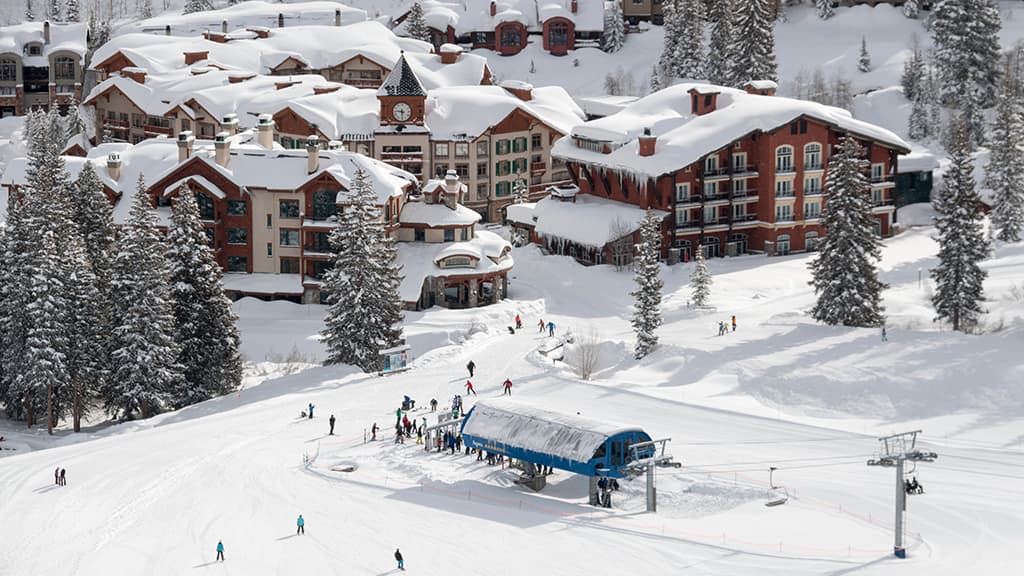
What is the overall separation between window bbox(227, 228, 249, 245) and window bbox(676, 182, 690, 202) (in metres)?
28.0

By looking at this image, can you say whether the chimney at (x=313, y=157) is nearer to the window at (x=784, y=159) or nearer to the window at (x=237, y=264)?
the window at (x=237, y=264)

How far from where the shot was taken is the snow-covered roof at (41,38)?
15288 centimetres

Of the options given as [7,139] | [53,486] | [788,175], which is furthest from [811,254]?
[7,139]

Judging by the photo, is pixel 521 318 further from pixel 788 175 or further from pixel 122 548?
pixel 122 548

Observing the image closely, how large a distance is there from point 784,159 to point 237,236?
36.3 meters

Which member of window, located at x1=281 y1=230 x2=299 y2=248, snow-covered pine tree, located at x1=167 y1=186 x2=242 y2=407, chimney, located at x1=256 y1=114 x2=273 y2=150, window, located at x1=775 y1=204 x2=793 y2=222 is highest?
chimney, located at x1=256 y1=114 x2=273 y2=150

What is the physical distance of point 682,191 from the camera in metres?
104

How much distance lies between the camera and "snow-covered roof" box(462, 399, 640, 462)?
59219 millimetres

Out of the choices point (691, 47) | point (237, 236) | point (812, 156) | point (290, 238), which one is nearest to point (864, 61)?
point (691, 47)

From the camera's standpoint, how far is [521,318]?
9219 centimetres

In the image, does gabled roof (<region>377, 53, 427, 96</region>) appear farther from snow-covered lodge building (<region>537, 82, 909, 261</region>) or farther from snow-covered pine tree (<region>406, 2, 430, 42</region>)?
snow-covered pine tree (<region>406, 2, 430, 42</region>)

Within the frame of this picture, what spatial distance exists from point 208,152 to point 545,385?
109 ft

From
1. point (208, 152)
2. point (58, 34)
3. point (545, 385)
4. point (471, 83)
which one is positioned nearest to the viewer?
point (545, 385)

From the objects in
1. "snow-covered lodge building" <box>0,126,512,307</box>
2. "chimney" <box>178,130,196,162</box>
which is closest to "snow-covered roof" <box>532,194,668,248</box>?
"snow-covered lodge building" <box>0,126,512,307</box>
